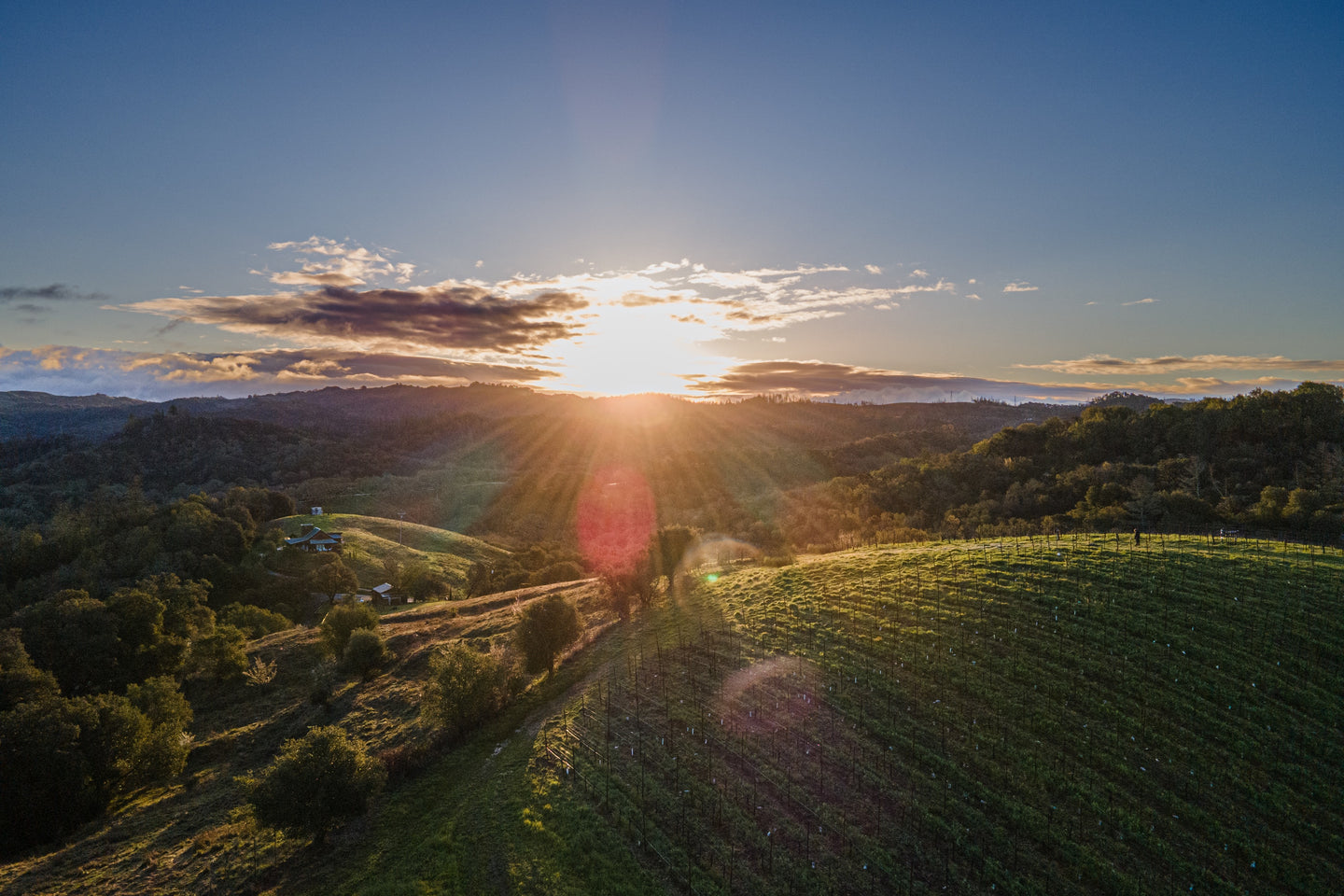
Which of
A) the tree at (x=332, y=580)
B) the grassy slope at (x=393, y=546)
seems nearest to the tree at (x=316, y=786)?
the tree at (x=332, y=580)

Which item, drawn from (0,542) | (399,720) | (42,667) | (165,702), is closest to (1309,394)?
(399,720)

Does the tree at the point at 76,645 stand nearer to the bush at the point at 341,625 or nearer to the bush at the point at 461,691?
the bush at the point at 341,625

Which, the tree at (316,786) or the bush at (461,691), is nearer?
the tree at (316,786)

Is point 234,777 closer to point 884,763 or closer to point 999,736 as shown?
point 884,763

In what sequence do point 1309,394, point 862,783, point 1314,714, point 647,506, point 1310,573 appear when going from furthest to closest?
point 647,506 < point 1309,394 < point 1310,573 < point 1314,714 < point 862,783

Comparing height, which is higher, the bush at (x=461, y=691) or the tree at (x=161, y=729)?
the bush at (x=461, y=691)

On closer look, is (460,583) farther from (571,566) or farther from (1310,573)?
(1310,573)
